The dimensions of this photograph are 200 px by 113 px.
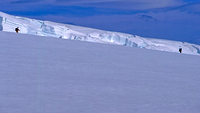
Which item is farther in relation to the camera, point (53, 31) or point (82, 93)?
point (53, 31)

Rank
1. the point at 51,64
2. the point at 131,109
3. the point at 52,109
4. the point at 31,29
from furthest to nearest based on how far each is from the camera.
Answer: the point at 31,29
the point at 51,64
the point at 131,109
the point at 52,109

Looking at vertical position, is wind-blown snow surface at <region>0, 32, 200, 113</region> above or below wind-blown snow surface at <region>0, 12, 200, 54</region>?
below

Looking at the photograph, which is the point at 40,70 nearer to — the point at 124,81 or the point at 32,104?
the point at 124,81

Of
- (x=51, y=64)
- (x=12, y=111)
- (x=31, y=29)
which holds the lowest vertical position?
(x=12, y=111)

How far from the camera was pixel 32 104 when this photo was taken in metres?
2.02

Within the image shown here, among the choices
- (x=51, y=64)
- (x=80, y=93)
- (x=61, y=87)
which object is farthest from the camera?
(x=51, y=64)

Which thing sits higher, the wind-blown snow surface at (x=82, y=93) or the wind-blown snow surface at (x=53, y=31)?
the wind-blown snow surface at (x=53, y=31)

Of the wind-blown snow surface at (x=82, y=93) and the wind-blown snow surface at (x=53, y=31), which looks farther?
the wind-blown snow surface at (x=53, y=31)

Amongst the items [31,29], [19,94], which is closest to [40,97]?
[19,94]

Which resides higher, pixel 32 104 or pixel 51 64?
pixel 51 64

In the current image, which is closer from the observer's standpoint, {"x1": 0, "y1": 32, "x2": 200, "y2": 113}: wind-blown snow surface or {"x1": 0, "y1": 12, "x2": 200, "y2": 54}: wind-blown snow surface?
{"x1": 0, "y1": 32, "x2": 200, "y2": 113}: wind-blown snow surface

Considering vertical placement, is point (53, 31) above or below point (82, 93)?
above

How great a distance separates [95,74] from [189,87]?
1.20 metres

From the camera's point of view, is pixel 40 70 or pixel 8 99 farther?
pixel 40 70
